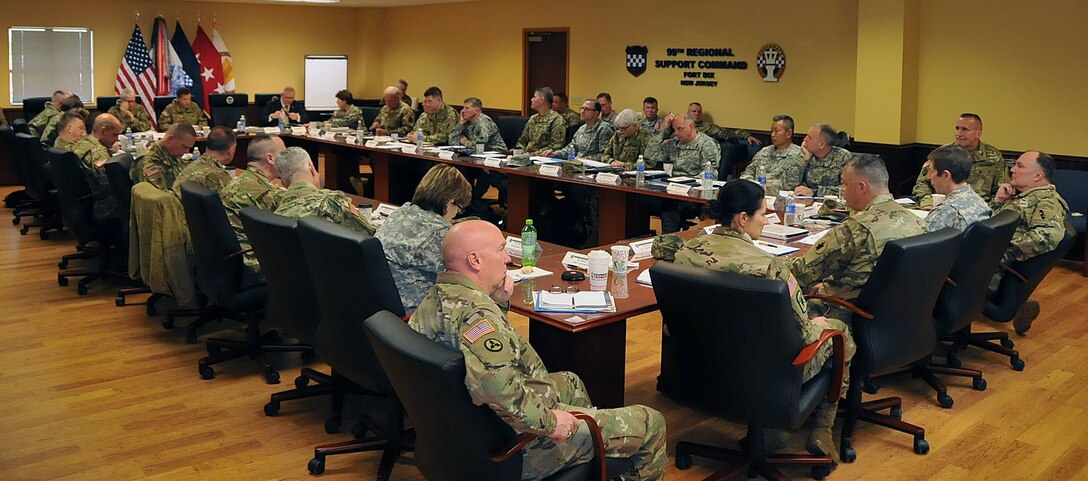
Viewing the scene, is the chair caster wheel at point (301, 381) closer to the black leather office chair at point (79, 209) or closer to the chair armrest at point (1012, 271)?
the black leather office chair at point (79, 209)

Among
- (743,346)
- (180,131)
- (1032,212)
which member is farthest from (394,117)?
(743,346)

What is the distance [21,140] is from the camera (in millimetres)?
8141

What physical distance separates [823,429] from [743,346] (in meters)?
0.80

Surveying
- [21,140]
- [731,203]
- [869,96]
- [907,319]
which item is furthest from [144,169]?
[869,96]

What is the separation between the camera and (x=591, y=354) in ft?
12.4

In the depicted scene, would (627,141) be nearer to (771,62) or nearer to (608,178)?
(608,178)

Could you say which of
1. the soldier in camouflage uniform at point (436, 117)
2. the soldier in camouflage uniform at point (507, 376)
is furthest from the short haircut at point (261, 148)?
the soldier in camouflage uniform at point (436, 117)

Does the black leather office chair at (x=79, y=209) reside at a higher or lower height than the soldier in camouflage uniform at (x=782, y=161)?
lower

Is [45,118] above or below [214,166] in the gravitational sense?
above

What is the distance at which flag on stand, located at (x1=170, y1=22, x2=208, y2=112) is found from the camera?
48.9 ft

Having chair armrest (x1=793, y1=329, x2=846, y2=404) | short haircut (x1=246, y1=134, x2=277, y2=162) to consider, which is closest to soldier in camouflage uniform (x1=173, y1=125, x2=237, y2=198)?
short haircut (x1=246, y1=134, x2=277, y2=162)

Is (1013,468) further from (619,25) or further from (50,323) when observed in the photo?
(619,25)

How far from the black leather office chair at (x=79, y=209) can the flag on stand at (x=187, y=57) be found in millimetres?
8736

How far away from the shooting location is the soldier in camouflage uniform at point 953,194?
16.3ft
